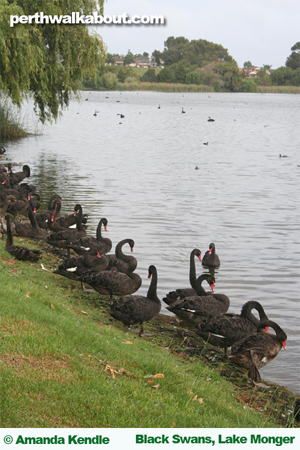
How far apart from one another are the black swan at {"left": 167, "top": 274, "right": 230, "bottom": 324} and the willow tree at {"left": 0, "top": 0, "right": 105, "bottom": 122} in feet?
36.8

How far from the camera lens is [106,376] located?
5.72 meters

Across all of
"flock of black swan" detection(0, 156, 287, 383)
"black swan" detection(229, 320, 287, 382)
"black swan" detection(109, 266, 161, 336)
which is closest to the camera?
"black swan" detection(229, 320, 287, 382)

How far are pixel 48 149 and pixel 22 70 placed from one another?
16.0m

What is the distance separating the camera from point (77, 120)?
5944cm

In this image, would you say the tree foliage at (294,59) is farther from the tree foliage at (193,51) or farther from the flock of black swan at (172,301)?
the flock of black swan at (172,301)

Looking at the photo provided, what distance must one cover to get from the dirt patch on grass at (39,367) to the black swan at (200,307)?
3.82m

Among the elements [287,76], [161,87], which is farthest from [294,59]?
[161,87]

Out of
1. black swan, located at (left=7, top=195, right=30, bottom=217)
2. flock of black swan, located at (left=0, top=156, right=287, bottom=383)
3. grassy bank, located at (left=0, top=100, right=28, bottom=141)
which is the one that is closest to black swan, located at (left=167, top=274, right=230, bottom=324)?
flock of black swan, located at (left=0, top=156, right=287, bottom=383)

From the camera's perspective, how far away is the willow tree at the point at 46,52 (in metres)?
17.5

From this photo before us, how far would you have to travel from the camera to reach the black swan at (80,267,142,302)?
9.60 m

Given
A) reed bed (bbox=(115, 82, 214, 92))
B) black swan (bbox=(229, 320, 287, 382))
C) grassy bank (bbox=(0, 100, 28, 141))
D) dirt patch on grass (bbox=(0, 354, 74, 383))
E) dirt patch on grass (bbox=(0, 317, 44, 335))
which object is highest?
reed bed (bbox=(115, 82, 214, 92))

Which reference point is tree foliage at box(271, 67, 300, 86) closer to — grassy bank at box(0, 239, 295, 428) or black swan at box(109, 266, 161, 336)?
black swan at box(109, 266, 161, 336)

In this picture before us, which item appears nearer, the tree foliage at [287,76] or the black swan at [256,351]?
the black swan at [256,351]

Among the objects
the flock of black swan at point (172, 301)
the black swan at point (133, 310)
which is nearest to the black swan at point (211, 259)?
the flock of black swan at point (172, 301)
